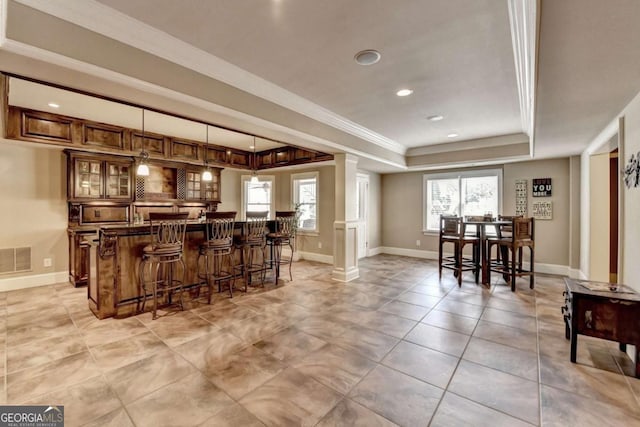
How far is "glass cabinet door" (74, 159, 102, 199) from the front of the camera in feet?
15.1

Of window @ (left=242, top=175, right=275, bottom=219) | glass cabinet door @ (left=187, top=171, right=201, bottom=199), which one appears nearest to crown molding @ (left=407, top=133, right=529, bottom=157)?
window @ (left=242, top=175, right=275, bottom=219)

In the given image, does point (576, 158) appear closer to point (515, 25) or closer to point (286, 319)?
point (515, 25)

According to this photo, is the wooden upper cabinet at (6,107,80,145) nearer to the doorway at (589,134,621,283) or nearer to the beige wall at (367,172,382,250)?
the beige wall at (367,172,382,250)

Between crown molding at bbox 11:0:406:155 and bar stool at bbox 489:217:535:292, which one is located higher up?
crown molding at bbox 11:0:406:155

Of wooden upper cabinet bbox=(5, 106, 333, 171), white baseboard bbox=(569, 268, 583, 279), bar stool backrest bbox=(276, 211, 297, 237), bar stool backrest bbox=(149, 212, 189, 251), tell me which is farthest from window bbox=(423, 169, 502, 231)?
Result: bar stool backrest bbox=(149, 212, 189, 251)

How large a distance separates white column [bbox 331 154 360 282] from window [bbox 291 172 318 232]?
1823 millimetres

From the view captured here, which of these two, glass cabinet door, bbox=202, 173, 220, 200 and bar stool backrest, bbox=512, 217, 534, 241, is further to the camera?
glass cabinet door, bbox=202, 173, 220, 200

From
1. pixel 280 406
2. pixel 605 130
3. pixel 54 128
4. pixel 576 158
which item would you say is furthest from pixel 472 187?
pixel 54 128

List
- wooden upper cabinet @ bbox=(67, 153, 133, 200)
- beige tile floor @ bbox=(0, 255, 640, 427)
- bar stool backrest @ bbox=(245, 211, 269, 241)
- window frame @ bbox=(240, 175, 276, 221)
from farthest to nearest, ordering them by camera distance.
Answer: window frame @ bbox=(240, 175, 276, 221)
wooden upper cabinet @ bbox=(67, 153, 133, 200)
bar stool backrest @ bbox=(245, 211, 269, 241)
beige tile floor @ bbox=(0, 255, 640, 427)

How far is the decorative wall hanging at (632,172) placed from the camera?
7.61ft

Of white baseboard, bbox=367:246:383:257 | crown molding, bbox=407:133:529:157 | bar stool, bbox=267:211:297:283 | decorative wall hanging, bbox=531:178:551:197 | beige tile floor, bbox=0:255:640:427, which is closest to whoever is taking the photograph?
beige tile floor, bbox=0:255:640:427

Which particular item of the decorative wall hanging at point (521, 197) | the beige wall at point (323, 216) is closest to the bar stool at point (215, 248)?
the beige wall at point (323, 216)

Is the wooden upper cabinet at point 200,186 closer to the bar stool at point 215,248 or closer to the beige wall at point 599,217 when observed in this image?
the bar stool at point 215,248

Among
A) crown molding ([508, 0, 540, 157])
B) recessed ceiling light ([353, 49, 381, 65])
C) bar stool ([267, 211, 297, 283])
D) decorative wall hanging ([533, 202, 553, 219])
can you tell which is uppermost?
recessed ceiling light ([353, 49, 381, 65])
